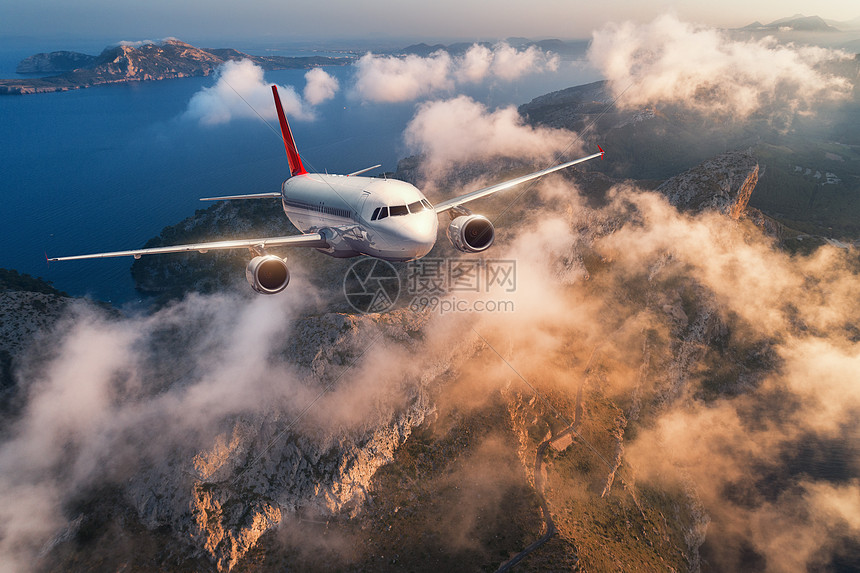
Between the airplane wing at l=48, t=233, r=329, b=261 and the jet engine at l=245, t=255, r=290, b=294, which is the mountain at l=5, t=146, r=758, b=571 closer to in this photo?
the airplane wing at l=48, t=233, r=329, b=261

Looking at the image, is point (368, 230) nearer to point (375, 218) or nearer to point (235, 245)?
point (375, 218)

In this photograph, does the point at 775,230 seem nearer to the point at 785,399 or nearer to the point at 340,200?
the point at 785,399

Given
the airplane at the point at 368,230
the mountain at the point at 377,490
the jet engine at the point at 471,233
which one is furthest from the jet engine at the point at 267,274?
the mountain at the point at 377,490

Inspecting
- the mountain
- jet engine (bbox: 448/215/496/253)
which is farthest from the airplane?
the mountain

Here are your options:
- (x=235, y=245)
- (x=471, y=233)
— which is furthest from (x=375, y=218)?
(x=235, y=245)

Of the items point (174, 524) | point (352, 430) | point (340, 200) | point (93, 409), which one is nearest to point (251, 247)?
point (340, 200)

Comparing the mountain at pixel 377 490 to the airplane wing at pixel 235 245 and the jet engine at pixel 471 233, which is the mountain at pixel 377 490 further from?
the jet engine at pixel 471 233
